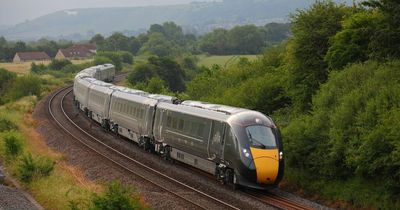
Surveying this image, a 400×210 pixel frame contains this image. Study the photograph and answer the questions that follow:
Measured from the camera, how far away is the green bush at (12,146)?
32891 millimetres

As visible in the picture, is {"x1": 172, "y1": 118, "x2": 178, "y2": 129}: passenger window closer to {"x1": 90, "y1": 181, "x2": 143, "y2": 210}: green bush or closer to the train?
the train

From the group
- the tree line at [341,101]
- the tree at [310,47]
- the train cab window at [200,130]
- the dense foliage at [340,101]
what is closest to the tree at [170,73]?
the tree line at [341,101]

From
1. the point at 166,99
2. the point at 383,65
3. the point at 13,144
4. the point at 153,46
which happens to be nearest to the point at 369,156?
the point at 383,65

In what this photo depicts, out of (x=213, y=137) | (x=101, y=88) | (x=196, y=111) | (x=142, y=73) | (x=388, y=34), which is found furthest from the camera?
(x=142, y=73)

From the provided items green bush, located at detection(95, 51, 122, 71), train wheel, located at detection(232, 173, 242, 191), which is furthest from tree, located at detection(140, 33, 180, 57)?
train wheel, located at detection(232, 173, 242, 191)

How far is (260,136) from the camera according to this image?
75.3 feet

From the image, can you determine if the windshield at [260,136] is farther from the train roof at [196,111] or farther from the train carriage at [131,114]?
the train carriage at [131,114]

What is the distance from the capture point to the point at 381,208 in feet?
65.7

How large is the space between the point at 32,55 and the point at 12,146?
157m

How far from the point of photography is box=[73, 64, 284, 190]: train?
22.4 meters

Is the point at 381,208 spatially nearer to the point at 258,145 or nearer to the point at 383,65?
the point at 258,145

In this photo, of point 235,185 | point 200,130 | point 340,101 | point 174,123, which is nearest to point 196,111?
point 200,130

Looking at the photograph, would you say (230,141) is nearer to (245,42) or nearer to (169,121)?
(169,121)

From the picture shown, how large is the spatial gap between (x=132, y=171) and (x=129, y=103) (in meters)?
9.37
